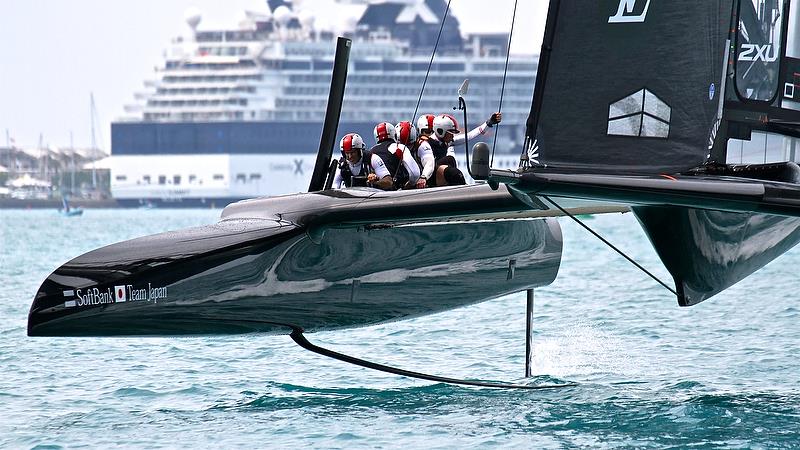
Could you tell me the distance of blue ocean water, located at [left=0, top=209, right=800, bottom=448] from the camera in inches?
196

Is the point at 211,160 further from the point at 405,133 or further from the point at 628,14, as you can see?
the point at 628,14

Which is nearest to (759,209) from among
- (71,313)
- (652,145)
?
(652,145)

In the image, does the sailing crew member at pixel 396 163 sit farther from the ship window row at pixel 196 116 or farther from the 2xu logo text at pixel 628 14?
the ship window row at pixel 196 116

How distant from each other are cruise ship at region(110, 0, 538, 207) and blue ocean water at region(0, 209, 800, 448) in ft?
162

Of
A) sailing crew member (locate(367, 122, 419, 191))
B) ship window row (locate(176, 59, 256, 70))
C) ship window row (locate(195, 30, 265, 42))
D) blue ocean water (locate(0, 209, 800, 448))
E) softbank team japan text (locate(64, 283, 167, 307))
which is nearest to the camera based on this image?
blue ocean water (locate(0, 209, 800, 448))

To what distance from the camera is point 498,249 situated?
680 cm

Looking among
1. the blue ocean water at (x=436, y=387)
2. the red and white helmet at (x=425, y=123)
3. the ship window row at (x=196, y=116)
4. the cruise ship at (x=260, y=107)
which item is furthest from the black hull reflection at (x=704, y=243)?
the ship window row at (x=196, y=116)

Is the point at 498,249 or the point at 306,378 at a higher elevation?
the point at 498,249

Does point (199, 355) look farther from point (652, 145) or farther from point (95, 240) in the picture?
point (95, 240)

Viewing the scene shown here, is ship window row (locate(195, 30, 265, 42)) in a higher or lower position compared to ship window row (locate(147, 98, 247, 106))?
higher

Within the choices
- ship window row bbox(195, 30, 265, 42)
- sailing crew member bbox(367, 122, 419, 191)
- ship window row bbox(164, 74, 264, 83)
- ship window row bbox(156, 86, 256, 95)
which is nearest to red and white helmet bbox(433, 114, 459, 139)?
sailing crew member bbox(367, 122, 419, 191)

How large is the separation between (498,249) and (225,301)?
175 cm

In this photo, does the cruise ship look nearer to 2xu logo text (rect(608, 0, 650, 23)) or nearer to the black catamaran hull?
the black catamaran hull

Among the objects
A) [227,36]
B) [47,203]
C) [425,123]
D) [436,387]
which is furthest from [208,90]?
[436,387]
